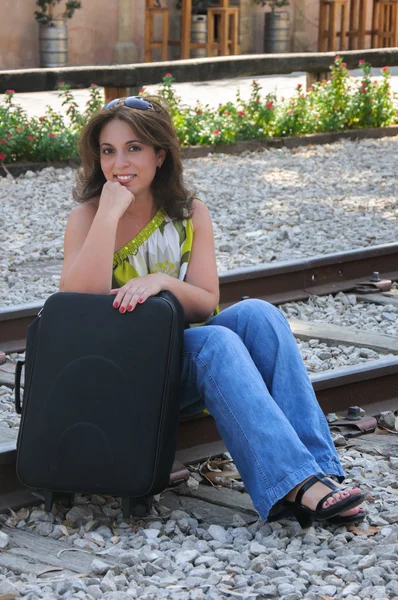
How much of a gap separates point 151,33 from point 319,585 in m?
18.5

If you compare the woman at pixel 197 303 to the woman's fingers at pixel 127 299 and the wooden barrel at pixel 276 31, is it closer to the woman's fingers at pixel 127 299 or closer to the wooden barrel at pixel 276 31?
the woman's fingers at pixel 127 299

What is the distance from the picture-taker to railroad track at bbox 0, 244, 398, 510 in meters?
3.61

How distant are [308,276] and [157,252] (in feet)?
8.76

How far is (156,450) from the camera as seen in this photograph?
118 inches

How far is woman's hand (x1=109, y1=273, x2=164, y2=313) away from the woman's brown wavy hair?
40cm

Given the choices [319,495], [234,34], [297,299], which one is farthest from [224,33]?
[319,495]

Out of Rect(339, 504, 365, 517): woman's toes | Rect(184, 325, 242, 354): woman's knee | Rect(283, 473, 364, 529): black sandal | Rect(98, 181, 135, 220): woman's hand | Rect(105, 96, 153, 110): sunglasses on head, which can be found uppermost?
Rect(105, 96, 153, 110): sunglasses on head

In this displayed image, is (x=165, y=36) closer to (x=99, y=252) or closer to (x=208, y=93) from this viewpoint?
(x=208, y=93)

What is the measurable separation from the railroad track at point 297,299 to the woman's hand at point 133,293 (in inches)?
23.1

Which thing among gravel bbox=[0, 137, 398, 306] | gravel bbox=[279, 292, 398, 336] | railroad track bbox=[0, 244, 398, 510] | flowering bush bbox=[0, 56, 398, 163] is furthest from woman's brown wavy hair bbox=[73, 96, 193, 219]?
flowering bush bbox=[0, 56, 398, 163]

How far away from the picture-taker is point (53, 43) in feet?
62.3

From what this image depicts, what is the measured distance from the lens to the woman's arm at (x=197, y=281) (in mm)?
3172

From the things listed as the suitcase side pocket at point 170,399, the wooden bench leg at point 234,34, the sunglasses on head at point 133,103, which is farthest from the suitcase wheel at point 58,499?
the wooden bench leg at point 234,34

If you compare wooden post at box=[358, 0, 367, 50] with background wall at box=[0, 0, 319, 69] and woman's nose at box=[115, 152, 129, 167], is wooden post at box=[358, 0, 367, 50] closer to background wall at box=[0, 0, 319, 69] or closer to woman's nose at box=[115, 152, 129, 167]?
background wall at box=[0, 0, 319, 69]
